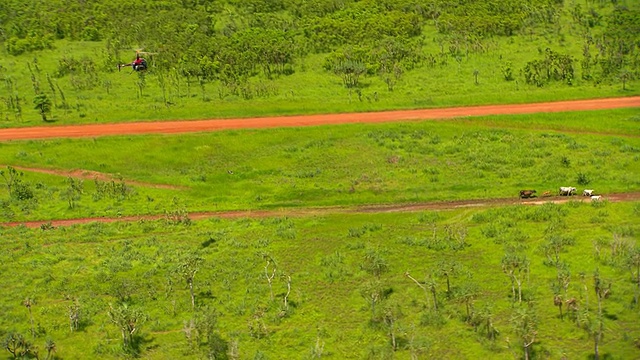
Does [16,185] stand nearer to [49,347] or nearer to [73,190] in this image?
[73,190]

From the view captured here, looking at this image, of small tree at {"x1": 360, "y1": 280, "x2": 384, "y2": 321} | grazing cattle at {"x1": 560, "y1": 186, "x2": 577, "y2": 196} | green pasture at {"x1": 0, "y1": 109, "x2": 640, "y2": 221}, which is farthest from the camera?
green pasture at {"x1": 0, "y1": 109, "x2": 640, "y2": 221}

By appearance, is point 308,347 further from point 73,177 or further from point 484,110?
point 484,110

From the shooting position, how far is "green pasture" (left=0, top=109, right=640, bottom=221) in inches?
2694

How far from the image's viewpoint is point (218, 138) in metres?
82.9

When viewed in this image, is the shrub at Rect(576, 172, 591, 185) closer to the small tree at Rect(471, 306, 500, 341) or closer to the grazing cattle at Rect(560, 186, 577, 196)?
the grazing cattle at Rect(560, 186, 577, 196)

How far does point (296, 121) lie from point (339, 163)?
13.4 meters

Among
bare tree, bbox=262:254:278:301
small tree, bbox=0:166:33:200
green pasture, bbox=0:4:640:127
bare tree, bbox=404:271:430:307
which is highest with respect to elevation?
green pasture, bbox=0:4:640:127

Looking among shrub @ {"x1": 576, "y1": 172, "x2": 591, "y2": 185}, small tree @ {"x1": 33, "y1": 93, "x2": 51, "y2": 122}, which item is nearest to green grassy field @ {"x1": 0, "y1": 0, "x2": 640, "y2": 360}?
shrub @ {"x1": 576, "y1": 172, "x2": 591, "y2": 185}

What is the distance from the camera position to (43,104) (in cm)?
8988

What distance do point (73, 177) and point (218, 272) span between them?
26982 millimetres

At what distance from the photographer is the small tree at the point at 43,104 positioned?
292 feet

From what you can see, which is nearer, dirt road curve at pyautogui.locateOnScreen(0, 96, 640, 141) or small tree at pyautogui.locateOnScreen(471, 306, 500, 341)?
small tree at pyautogui.locateOnScreen(471, 306, 500, 341)

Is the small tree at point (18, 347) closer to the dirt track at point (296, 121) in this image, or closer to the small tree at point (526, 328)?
the small tree at point (526, 328)

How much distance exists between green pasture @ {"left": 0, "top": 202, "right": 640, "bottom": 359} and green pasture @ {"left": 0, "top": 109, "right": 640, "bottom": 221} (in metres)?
4.95
